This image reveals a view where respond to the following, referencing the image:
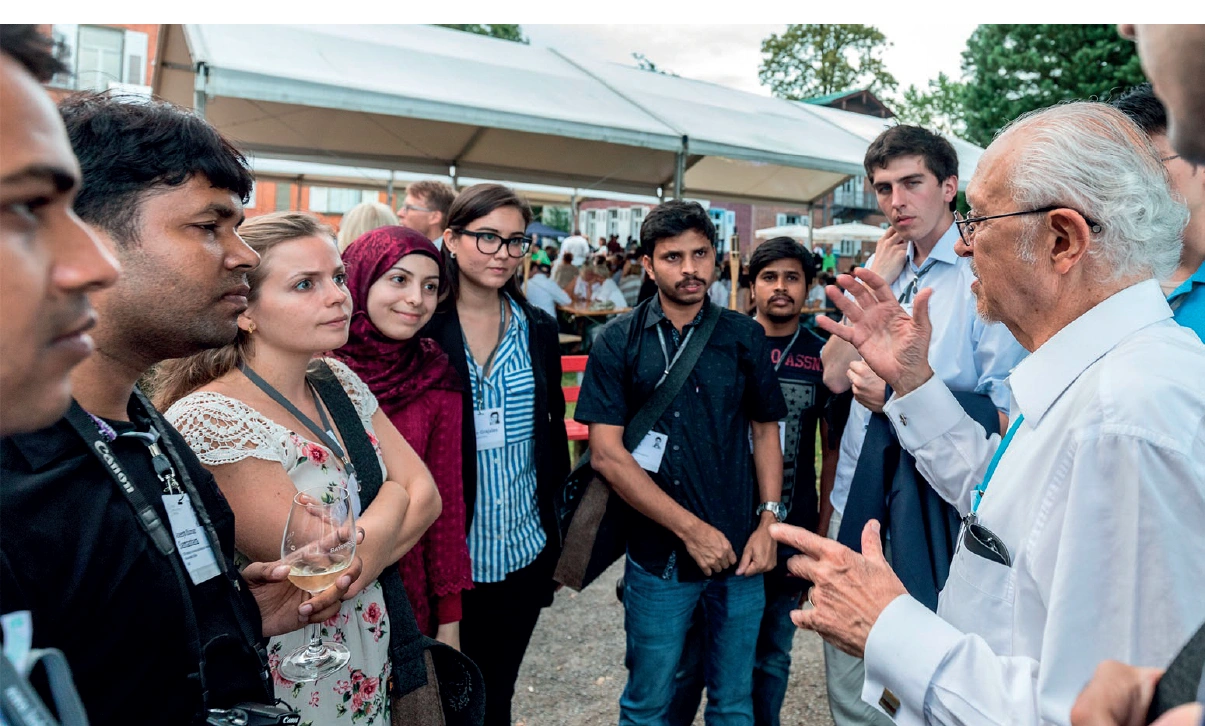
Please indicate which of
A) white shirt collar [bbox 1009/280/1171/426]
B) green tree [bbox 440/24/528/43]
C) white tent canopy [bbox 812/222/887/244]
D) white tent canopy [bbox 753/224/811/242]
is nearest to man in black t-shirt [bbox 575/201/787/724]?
white shirt collar [bbox 1009/280/1171/426]

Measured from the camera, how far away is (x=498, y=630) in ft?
9.20

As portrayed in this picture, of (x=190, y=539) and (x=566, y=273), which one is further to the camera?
(x=566, y=273)

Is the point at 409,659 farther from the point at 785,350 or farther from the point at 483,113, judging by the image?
the point at 483,113

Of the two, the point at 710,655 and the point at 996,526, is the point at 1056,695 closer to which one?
the point at 996,526

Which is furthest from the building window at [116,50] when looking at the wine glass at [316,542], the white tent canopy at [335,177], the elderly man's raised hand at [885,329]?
the elderly man's raised hand at [885,329]

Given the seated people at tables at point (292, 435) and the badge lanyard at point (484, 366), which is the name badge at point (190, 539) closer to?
the seated people at tables at point (292, 435)

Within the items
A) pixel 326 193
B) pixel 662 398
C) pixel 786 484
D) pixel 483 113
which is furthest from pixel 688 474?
pixel 326 193

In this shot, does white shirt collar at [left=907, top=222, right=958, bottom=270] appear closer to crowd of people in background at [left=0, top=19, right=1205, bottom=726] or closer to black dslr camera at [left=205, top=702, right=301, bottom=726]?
crowd of people in background at [left=0, top=19, right=1205, bottom=726]

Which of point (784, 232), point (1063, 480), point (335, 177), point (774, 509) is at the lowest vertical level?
point (774, 509)

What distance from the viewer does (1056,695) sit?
3.83 feet

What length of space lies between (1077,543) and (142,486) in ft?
5.12

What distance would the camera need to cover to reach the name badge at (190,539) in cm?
130

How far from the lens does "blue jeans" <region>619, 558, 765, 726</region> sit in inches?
109

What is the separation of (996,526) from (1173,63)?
0.95 metres
